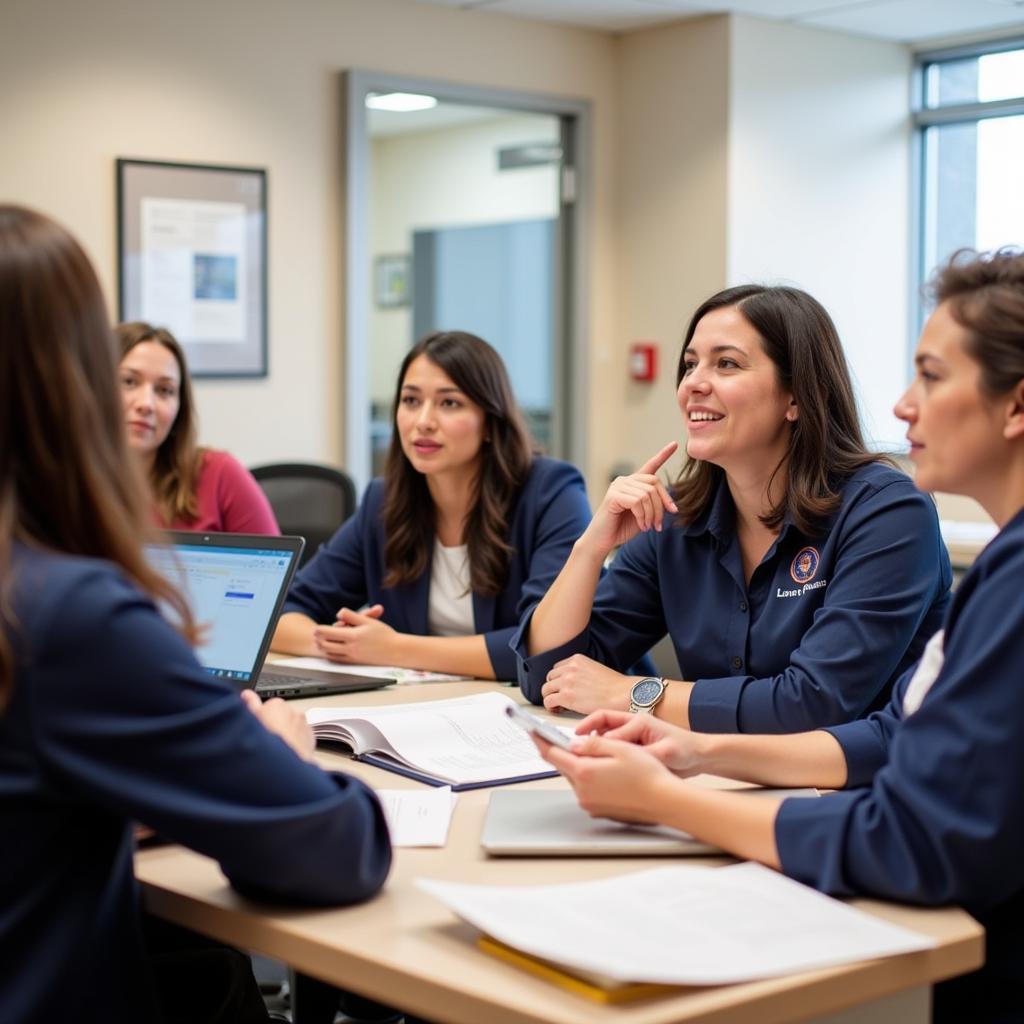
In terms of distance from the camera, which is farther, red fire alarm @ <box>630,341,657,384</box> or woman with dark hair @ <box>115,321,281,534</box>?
red fire alarm @ <box>630,341,657,384</box>

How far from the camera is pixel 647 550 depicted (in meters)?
2.44

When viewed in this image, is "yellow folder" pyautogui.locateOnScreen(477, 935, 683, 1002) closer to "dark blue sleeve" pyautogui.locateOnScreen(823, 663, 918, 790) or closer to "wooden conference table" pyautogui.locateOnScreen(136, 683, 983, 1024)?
"wooden conference table" pyautogui.locateOnScreen(136, 683, 983, 1024)

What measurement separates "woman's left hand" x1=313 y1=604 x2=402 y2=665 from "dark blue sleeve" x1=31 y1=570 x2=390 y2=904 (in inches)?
54.8

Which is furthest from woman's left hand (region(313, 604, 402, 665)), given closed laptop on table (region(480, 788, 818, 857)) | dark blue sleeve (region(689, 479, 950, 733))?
closed laptop on table (region(480, 788, 818, 857))

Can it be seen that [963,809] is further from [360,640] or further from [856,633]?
[360,640]

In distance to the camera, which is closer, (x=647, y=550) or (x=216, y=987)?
(x=216, y=987)

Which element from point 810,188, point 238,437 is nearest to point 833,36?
point 810,188

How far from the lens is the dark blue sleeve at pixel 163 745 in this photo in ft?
3.64

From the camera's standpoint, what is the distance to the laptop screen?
217cm

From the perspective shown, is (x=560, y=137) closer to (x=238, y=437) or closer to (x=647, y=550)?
(x=238, y=437)

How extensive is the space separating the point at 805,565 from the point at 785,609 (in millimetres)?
73

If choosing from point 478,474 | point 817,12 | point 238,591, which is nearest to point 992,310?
point 238,591

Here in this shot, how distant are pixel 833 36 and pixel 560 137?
1.18 metres

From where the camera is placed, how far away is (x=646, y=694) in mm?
2078
